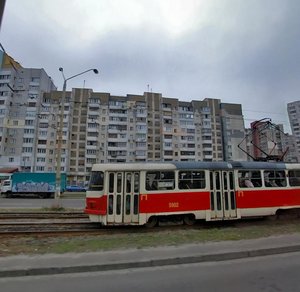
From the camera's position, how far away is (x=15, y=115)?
277 ft

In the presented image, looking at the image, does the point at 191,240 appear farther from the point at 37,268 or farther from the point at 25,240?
the point at 25,240

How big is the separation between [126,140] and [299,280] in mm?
85373

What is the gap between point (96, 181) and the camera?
1212 cm

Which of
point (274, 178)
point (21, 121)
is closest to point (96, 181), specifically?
point (274, 178)

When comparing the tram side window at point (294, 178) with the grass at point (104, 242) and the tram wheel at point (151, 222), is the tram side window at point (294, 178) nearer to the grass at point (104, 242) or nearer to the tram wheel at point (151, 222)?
the grass at point (104, 242)

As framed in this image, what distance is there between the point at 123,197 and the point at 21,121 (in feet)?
262

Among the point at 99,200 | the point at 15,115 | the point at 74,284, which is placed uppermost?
the point at 15,115

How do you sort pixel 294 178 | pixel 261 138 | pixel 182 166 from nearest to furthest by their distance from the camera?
pixel 182 166 < pixel 294 178 < pixel 261 138

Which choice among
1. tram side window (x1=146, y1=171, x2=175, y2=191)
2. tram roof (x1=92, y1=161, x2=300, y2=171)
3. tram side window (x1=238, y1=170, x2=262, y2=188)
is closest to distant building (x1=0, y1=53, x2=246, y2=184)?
tram roof (x1=92, y1=161, x2=300, y2=171)

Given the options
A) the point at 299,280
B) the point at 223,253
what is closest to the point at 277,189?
the point at 223,253

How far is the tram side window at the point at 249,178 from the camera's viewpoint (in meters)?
13.2

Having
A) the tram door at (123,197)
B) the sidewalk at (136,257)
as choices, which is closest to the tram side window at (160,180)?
the tram door at (123,197)

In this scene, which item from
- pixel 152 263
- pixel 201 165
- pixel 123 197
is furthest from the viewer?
pixel 201 165

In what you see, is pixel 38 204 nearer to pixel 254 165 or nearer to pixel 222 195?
pixel 222 195
